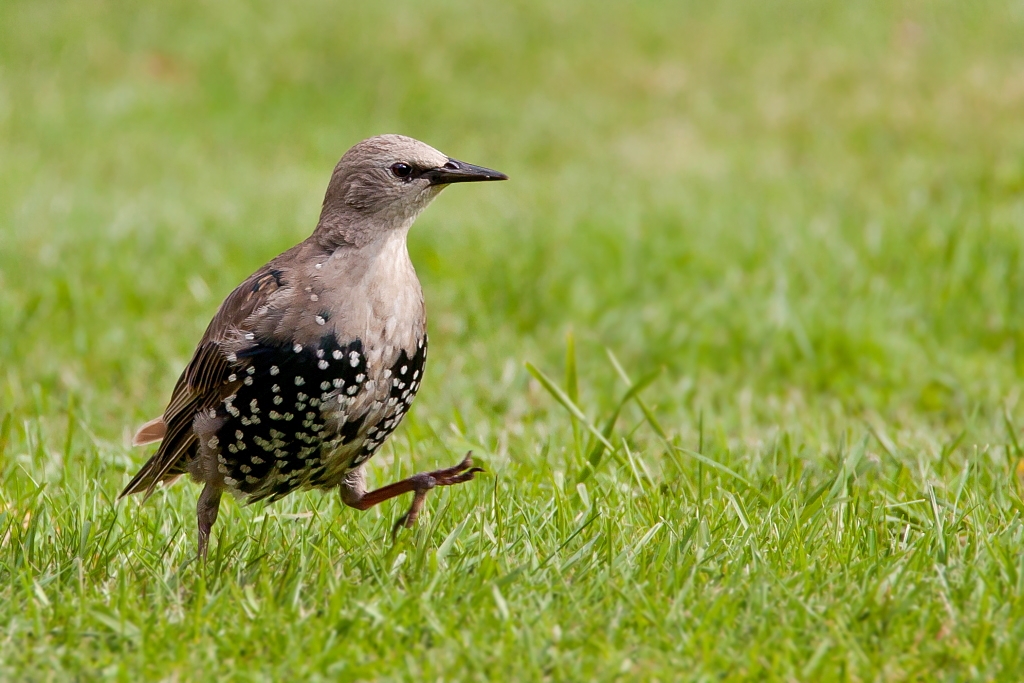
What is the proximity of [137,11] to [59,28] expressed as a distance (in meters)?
0.79

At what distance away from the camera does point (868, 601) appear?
3.21 metres

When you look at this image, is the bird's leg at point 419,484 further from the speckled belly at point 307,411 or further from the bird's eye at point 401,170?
the bird's eye at point 401,170

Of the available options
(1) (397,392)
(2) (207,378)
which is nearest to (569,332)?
(1) (397,392)

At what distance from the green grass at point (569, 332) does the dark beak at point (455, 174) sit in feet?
2.58

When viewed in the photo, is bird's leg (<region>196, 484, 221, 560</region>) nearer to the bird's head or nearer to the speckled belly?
the speckled belly

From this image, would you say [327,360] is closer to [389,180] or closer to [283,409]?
[283,409]

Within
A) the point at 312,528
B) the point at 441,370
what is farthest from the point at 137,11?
the point at 312,528

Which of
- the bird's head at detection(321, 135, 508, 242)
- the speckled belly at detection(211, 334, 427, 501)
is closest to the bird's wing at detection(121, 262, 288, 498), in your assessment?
the speckled belly at detection(211, 334, 427, 501)

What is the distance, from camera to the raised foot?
12.6ft

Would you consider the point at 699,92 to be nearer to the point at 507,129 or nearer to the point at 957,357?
the point at 507,129

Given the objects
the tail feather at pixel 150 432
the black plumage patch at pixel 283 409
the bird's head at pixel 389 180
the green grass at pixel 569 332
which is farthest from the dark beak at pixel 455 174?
the tail feather at pixel 150 432

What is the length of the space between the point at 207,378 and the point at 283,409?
429mm

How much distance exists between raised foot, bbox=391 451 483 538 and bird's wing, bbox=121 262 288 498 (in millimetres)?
648

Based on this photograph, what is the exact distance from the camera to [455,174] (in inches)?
155
